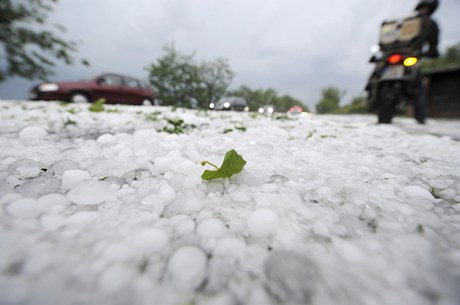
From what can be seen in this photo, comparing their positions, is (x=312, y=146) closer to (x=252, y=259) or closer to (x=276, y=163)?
(x=276, y=163)

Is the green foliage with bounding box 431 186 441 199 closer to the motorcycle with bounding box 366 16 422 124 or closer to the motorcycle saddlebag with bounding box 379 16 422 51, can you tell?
the motorcycle with bounding box 366 16 422 124

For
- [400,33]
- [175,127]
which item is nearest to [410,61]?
[400,33]

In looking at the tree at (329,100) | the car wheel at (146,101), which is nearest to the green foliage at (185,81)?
the car wheel at (146,101)

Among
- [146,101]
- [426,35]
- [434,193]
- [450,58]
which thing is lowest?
[434,193]

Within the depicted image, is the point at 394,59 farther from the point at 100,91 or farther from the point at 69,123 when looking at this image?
the point at 100,91

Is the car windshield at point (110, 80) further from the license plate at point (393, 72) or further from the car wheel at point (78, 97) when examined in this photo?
the license plate at point (393, 72)

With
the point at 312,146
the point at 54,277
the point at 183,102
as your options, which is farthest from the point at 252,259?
the point at 183,102
